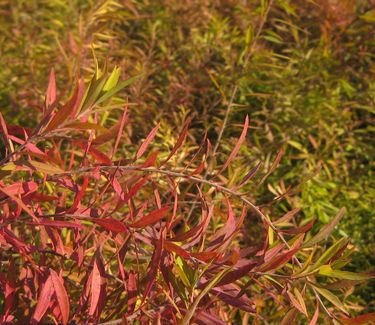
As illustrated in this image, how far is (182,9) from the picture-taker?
89.0 inches

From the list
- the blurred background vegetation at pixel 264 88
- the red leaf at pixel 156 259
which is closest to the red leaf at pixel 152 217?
the red leaf at pixel 156 259

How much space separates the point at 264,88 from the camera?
2033 millimetres

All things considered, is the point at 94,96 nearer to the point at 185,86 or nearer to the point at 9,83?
the point at 185,86

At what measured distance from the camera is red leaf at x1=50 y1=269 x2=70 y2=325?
83 centimetres

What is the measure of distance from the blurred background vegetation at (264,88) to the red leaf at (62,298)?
2.63ft

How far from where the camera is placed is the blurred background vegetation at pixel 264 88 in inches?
69.1

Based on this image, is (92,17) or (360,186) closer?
(92,17)

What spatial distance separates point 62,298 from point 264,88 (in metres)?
1.36

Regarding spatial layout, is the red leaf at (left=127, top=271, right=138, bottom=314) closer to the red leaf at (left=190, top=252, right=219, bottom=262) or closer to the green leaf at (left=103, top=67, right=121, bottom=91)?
the red leaf at (left=190, top=252, right=219, bottom=262)

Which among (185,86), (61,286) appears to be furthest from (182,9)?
(61,286)

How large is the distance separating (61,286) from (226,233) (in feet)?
0.87

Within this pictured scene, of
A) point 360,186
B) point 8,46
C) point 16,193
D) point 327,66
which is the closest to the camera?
point 16,193

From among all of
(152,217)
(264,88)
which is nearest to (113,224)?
(152,217)

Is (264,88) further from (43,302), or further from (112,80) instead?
(43,302)
